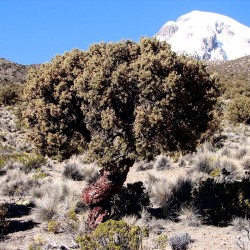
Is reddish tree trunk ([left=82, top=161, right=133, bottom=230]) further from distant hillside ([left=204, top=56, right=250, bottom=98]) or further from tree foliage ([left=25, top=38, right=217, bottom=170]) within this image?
distant hillside ([left=204, top=56, right=250, bottom=98])

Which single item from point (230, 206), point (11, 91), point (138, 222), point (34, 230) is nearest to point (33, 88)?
point (34, 230)

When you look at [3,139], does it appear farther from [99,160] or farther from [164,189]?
[99,160]

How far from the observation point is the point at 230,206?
12.1m

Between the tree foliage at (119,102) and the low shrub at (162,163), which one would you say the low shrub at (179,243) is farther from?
the low shrub at (162,163)

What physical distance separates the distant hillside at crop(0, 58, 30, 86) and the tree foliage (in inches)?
2678

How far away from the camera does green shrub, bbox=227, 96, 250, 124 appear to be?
33.8 m

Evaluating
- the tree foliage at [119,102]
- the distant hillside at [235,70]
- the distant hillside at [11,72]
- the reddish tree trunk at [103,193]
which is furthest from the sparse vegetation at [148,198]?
the distant hillside at [11,72]

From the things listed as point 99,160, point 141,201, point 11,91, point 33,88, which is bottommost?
point 141,201

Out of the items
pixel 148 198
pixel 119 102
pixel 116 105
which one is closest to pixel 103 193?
pixel 148 198

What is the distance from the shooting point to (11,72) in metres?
86.1

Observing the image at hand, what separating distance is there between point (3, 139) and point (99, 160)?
74.9ft

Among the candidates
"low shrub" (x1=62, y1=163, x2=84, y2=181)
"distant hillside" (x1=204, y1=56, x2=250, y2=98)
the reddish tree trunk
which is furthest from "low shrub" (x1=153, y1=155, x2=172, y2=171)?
"distant hillside" (x1=204, y1=56, x2=250, y2=98)

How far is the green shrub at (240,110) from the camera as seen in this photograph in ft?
111

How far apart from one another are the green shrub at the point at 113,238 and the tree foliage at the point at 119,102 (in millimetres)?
3260
